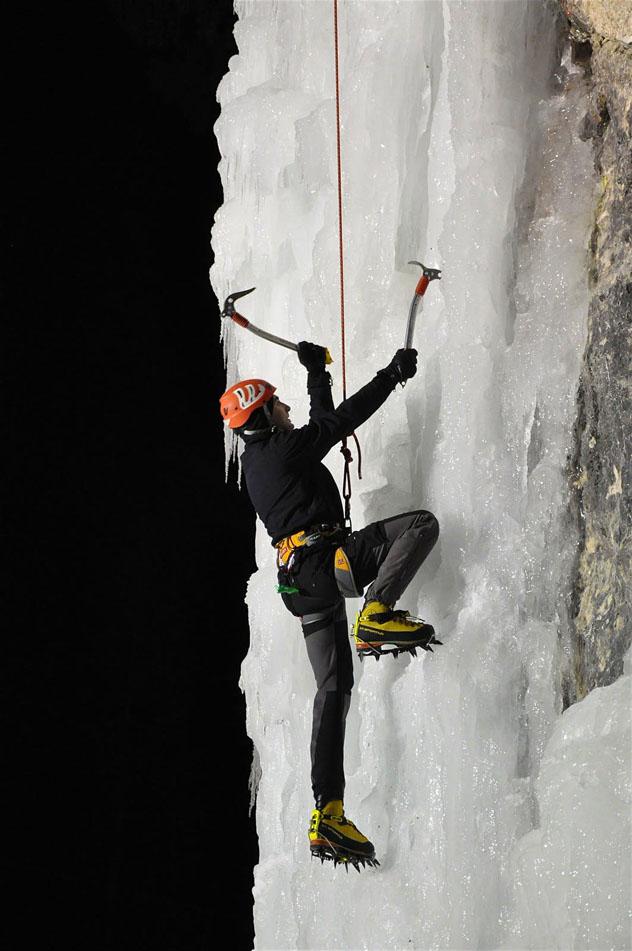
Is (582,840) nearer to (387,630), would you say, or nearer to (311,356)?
(387,630)

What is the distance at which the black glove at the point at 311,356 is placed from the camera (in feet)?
11.9

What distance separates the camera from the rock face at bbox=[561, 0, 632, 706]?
3.28 meters

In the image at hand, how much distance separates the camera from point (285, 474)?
3463 millimetres

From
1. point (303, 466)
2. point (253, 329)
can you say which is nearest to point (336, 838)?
point (303, 466)

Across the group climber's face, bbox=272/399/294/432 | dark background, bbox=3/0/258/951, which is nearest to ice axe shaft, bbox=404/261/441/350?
climber's face, bbox=272/399/294/432

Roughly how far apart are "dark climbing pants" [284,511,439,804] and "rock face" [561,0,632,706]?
49 centimetres

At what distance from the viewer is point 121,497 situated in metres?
8.05

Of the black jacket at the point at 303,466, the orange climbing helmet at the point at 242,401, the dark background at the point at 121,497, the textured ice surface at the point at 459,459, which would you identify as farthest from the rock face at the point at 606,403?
the dark background at the point at 121,497

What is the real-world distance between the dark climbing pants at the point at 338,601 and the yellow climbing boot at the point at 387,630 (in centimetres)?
4

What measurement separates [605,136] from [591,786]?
2.00 meters

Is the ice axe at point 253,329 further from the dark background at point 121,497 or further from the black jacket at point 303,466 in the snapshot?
the dark background at point 121,497

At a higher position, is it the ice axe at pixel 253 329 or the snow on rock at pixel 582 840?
the ice axe at pixel 253 329

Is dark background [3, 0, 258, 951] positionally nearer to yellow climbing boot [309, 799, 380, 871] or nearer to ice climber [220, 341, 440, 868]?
ice climber [220, 341, 440, 868]

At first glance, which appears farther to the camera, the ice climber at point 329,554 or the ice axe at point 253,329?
the ice axe at point 253,329
